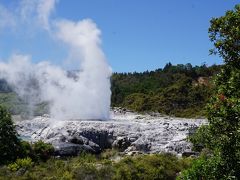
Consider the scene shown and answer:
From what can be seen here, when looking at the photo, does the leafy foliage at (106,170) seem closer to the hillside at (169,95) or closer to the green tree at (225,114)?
the green tree at (225,114)

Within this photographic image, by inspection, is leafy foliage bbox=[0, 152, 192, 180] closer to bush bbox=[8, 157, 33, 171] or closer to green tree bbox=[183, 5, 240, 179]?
bush bbox=[8, 157, 33, 171]

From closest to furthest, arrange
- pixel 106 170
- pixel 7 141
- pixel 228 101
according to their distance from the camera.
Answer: pixel 228 101, pixel 106 170, pixel 7 141

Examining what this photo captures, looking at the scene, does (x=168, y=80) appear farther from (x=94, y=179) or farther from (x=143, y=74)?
(x=94, y=179)

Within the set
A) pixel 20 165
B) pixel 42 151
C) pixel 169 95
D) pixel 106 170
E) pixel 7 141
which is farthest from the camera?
pixel 169 95

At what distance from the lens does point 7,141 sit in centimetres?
2823

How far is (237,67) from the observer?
13.9 m

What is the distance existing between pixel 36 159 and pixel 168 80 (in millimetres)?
93684

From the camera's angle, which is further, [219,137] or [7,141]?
[7,141]

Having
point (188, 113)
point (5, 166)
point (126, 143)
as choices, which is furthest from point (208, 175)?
point (188, 113)

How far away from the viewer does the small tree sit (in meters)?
27.6

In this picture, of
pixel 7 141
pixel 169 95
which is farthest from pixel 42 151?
pixel 169 95

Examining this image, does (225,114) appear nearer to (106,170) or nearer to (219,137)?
(219,137)

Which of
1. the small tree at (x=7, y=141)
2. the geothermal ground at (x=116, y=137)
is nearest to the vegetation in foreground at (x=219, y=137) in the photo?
the small tree at (x=7, y=141)

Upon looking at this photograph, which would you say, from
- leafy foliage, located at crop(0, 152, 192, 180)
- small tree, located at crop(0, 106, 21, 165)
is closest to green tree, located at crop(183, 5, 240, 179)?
leafy foliage, located at crop(0, 152, 192, 180)
